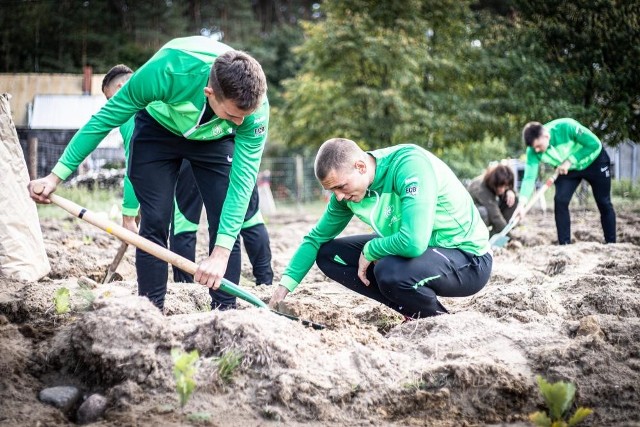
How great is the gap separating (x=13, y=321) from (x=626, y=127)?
13.5 meters

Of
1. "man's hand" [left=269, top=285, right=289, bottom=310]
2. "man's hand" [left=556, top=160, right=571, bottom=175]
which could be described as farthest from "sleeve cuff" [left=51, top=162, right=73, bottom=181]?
"man's hand" [left=556, top=160, right=571, bottom=175]

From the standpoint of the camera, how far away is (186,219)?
4.34m

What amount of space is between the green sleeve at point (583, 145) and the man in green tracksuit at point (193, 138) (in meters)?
4.73

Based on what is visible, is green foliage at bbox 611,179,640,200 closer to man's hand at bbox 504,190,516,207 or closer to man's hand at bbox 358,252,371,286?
man's hand at bbox 504,190,516,207

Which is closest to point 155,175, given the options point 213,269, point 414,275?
point 213,269

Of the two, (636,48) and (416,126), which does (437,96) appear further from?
(636,48)

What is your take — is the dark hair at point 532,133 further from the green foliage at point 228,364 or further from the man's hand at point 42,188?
the man's hand at point 42,188

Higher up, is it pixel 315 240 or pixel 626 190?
pixel 315 240

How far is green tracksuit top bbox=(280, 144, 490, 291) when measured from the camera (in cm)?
334

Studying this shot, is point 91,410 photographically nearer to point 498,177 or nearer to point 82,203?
point 498,177

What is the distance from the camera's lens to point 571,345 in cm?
298

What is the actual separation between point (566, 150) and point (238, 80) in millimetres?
5218

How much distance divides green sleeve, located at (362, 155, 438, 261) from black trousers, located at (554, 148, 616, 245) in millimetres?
4368

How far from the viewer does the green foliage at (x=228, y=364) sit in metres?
2.65
